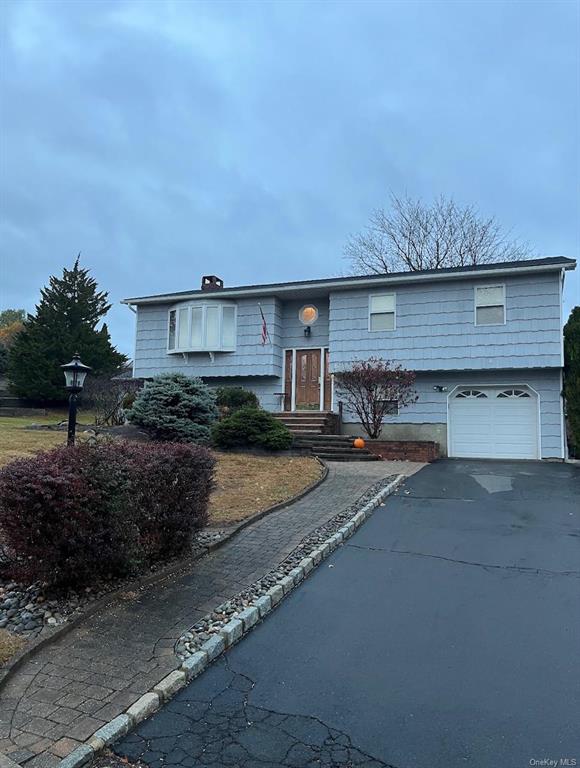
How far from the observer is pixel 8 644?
3.46m

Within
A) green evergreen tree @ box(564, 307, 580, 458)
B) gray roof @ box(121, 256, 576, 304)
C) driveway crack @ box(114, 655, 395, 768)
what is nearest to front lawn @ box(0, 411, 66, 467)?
gray roof @ box(121, 256, 576, 304)

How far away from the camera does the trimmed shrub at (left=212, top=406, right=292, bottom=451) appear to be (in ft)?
44.2

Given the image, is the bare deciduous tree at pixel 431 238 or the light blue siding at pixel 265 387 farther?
the bare deciduous tree at pixel 431 238

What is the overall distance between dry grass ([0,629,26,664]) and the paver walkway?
5.5 inches

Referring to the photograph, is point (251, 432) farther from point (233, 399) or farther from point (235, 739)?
point (235, 739)

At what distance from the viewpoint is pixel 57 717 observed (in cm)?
274

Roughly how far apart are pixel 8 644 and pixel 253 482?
640cm

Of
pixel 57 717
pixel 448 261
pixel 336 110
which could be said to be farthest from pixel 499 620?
pixel 448 261

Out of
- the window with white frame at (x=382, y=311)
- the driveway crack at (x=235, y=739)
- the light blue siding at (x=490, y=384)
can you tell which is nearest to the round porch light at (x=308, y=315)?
the window with white frame at (x=382, y=311)

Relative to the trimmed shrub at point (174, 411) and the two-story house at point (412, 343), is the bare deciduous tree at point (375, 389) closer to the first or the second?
the two-story house at point (412, 343)

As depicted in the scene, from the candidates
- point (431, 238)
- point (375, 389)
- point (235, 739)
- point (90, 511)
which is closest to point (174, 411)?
point (375, 389)

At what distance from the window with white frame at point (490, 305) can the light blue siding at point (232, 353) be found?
6.70 meters

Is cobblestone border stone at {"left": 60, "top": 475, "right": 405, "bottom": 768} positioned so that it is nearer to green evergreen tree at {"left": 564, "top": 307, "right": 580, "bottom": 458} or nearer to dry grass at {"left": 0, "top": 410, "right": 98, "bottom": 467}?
dry grass at {"left": 0, "top": 410, "right": 98, "bottom": 467}

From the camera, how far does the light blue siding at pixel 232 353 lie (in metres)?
17.8
